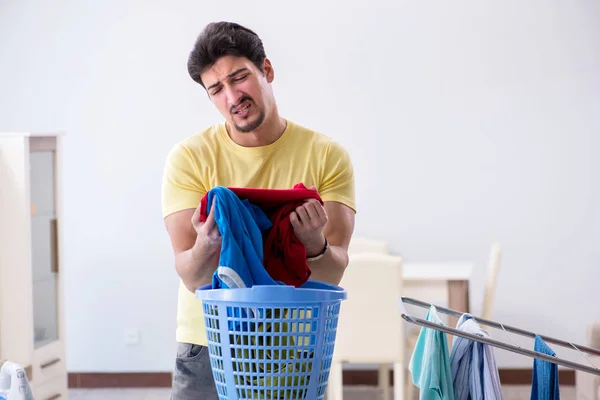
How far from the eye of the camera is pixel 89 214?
17.3 ft

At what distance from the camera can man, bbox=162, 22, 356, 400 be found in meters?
1.78

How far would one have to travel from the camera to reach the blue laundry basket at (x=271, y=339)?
4.59 ft

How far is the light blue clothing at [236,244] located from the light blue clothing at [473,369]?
0.73m

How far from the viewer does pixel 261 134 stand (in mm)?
1873

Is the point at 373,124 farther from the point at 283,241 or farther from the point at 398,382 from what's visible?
the point at 283,241

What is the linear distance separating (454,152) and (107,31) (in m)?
2.23

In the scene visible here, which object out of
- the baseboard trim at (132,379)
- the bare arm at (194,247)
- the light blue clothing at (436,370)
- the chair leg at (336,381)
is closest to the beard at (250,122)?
the bare arm at (194,247)

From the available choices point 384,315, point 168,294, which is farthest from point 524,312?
point 168,294

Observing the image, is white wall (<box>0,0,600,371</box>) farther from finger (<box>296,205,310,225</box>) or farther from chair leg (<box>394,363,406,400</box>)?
finger (<box>296,205,310,225</box>)

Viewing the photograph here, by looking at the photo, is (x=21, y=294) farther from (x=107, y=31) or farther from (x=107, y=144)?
(x=107, y=31)

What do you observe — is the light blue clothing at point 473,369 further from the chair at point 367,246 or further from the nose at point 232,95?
the chair at point 367,246

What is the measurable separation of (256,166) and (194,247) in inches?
13.3

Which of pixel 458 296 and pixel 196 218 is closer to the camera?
pixel 196 218

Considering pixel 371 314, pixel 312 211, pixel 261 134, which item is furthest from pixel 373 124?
pixel 312 211
